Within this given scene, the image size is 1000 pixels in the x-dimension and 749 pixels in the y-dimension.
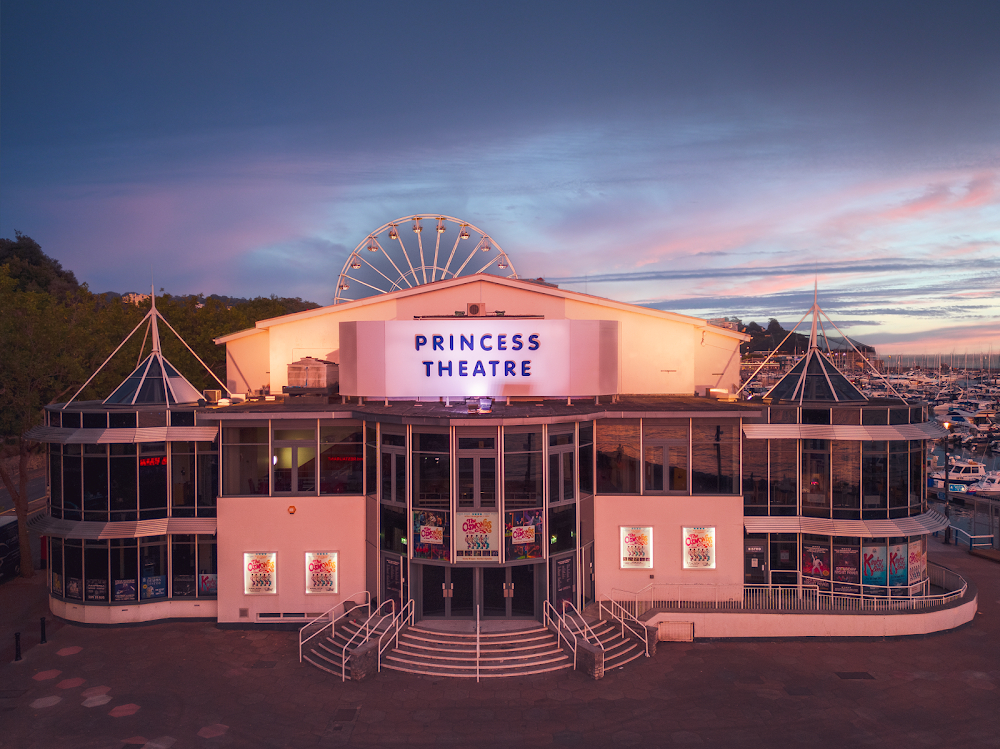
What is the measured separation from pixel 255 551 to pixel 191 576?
9.87 feet

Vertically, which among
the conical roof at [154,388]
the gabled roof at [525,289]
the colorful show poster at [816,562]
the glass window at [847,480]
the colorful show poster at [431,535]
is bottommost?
the colorful show poster at [816,562]

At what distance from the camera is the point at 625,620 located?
24.1m

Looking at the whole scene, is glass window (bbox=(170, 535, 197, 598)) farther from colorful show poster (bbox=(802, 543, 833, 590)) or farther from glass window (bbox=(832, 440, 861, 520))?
glass window (bbox=(832, 440, 861, 520))

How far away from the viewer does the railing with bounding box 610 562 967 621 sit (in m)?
24.6

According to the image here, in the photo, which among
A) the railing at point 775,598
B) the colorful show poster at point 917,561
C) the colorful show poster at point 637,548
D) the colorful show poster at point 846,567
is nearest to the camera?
the railing at point 775,598

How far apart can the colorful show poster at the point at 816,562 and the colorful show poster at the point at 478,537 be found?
41.7 ft

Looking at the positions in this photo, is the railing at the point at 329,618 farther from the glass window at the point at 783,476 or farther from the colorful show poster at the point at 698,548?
the glass window at the point at 783,476

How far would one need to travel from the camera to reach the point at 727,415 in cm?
2553

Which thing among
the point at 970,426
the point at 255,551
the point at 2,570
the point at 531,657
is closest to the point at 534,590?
the point at 531,657

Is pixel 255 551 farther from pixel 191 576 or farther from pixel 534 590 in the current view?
pixel 534 590

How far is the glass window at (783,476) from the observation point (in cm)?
2573

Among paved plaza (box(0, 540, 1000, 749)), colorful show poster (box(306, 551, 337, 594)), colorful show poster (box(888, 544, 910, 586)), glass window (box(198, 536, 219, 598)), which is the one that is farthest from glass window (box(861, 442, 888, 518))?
glass window (box(198, 536, 219, 598))

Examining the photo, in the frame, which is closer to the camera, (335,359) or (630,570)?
(630,570)

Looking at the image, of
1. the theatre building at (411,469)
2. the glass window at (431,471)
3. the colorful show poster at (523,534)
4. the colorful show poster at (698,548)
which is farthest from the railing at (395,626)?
the colorful show poster at (698,548)
